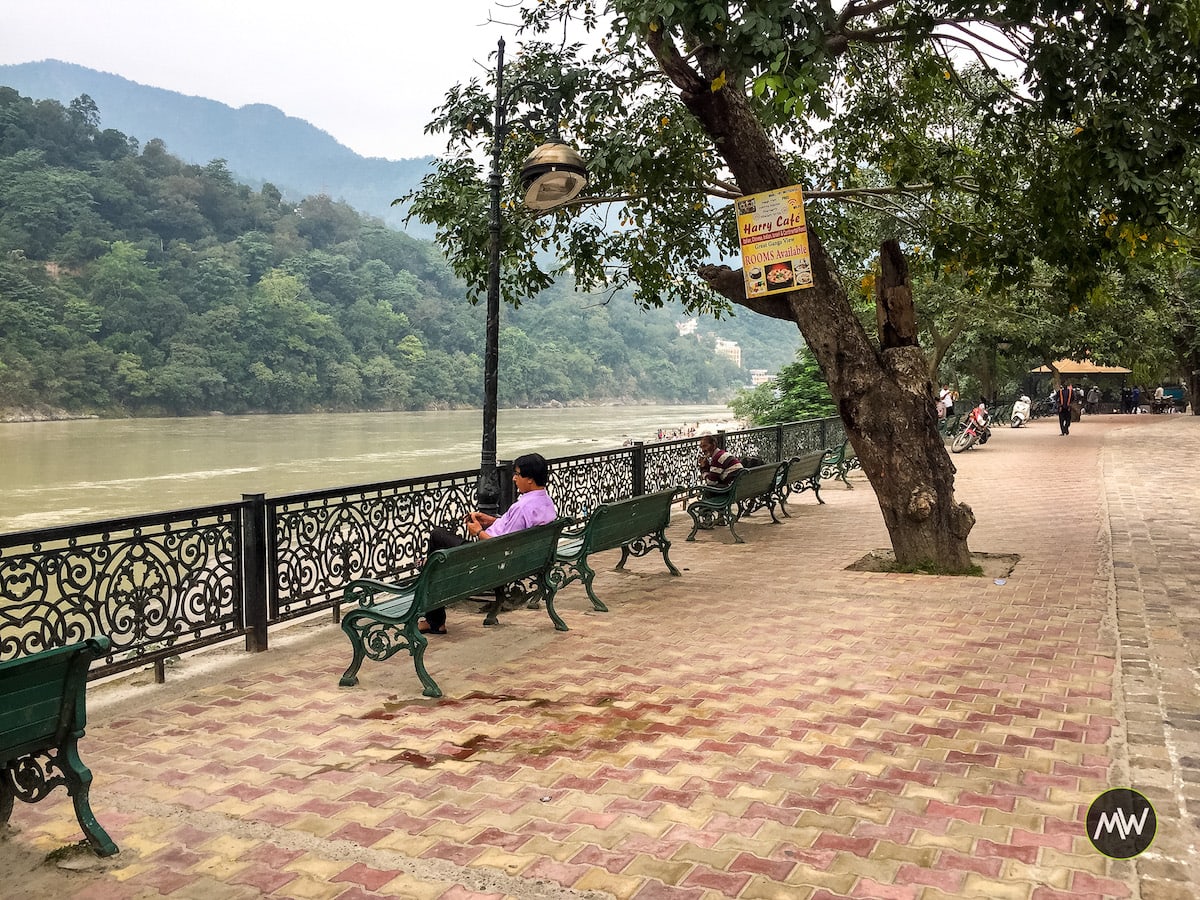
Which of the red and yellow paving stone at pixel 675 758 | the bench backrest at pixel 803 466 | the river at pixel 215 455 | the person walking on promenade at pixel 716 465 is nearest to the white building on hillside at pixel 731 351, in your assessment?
the river at pixel 215 455

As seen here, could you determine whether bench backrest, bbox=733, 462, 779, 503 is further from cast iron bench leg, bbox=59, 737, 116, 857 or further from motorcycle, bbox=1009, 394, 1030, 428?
motorcycle, bbox=1009, 394, 1030, 428

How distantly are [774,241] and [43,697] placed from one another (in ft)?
20.8

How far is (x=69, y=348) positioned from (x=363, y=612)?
192ft

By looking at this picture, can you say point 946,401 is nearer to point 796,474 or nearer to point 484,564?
point 796,474

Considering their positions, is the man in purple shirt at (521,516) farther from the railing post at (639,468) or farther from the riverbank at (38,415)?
the riverbank at (38,415)

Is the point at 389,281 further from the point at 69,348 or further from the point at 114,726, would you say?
the point at 114,726

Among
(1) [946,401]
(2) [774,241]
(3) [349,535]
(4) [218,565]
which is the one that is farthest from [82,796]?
(1) [946,401]

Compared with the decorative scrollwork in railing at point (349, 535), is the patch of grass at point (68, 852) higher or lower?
lower

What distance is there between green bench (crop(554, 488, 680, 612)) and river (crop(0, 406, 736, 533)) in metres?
14.2

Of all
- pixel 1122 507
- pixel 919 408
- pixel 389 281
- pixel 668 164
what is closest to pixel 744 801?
pixel 919 408

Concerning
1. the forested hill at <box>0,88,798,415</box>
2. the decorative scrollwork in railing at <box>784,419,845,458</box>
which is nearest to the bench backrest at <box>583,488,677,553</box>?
the decorative scrollwork in railing at <box>784,419,845,458</box>

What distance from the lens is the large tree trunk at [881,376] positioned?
798 cm

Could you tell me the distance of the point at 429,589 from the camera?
195 inches

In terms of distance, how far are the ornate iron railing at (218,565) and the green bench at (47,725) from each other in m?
1.18
